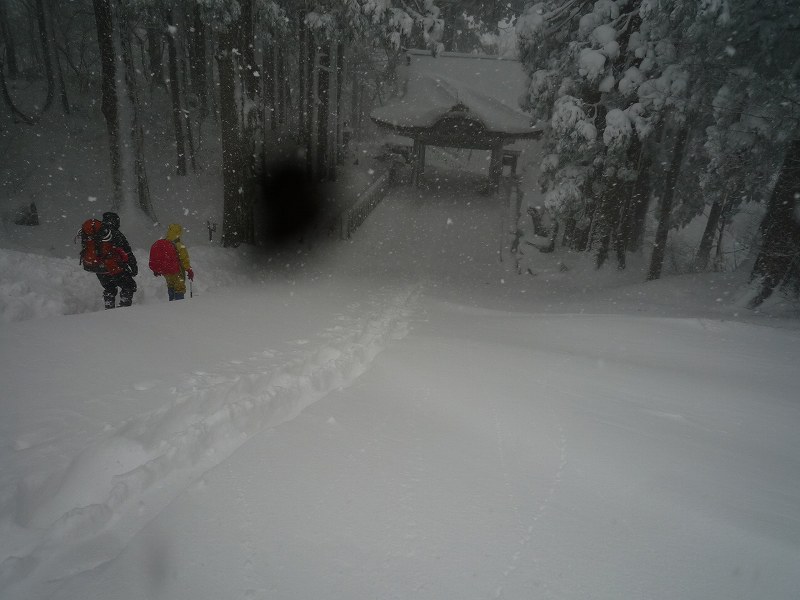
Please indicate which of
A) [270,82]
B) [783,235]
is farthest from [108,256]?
[270,82]

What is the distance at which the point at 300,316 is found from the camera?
20.3 ft

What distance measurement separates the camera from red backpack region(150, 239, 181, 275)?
6480mm

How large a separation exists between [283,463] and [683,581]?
6.84 ft

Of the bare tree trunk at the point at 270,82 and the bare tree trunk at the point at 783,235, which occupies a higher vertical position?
the bare tree trunk at the point at 270,82

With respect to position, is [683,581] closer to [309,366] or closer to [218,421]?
[218,421]

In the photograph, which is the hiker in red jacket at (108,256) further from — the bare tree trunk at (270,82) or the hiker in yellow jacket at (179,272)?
the bare tree trunk at (270,82)

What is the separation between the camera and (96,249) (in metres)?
6.04

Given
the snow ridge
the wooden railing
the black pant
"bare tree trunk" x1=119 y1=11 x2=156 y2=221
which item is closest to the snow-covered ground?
the snow ridge

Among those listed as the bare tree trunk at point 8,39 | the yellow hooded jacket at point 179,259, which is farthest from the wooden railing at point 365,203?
the bare tree trunk at point 8,39

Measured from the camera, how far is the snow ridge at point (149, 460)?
197cm

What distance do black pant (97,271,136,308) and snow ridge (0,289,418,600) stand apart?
3520 mm

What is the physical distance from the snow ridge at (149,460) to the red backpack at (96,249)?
3519 mm

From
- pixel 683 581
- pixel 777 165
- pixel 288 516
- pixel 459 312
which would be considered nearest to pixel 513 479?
pixel 683 581

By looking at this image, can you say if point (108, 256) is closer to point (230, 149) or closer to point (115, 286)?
point (115, 286)
